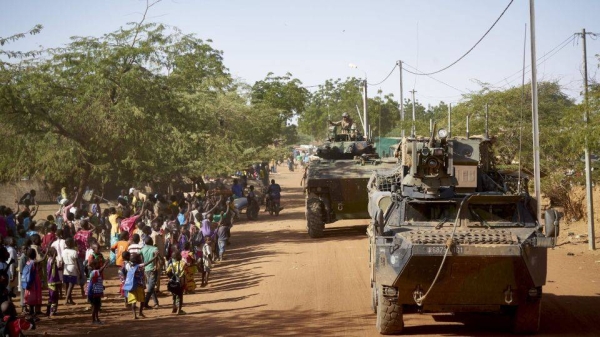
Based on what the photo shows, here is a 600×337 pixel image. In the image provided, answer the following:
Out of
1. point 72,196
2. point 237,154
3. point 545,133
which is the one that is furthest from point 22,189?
point 545,133

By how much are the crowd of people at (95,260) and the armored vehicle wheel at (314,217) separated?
2.70m

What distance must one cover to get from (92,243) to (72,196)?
10634 mm

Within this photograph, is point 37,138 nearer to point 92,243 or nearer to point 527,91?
point 92,243

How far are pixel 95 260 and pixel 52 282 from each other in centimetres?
163

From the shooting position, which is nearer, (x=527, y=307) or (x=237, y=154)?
(x=527, y=307)

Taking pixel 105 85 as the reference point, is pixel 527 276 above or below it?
below

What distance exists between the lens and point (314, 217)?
70.5 feet

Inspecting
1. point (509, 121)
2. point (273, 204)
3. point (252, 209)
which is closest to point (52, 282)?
point (252, 209)

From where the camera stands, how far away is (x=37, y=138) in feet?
62.5

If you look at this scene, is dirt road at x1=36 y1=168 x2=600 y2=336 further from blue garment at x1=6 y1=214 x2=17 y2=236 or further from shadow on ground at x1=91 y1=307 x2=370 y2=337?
blue garment at x1=6 y1=214 x2=17 y2=236

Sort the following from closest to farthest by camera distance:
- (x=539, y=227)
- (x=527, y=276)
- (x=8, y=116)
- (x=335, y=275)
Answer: (x=527, y=276) < (x=539, y=227) < (x=335, y=275) < (x=8, y=116)

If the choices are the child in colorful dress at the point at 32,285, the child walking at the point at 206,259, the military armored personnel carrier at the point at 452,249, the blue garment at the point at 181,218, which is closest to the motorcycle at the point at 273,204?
the blue garment at the point at 181,218

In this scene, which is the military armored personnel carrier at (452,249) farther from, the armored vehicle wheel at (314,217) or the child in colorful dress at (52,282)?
the armored vehicle wheel at (314,217)

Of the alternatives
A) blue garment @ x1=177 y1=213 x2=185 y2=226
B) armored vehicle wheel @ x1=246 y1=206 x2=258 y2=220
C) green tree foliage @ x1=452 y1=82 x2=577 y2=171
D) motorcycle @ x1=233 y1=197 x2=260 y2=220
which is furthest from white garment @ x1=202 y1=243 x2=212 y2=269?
armored vehicle wheel @ x1=246 y1=206 x2=258 y2=220
